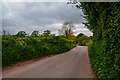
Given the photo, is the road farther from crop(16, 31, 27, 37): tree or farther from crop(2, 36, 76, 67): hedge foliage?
crop(16, 31, 27, 37): tree

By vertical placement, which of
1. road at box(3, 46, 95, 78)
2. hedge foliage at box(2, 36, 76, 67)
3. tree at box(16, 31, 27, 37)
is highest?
tree at box(16, 31, 27, 37)

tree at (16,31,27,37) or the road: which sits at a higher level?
tree at (16,31,27,37)

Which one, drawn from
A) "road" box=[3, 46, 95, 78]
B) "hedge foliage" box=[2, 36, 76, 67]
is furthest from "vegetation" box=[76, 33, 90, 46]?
"road" box=[3, 46, 95, 78]

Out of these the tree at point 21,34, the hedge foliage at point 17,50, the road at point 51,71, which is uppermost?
the tree at point 21,34

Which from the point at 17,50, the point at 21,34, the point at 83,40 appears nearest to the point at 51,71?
the point at 17,50

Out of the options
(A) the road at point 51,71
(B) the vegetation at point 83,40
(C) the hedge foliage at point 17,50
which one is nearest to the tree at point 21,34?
(C) the hedge foliage at point 17,50

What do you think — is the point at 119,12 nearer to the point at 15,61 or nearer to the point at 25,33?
the point at 15,61

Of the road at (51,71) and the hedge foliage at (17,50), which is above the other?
the hedge foliage at (17,50)

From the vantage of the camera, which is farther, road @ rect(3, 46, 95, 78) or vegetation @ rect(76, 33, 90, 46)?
vegetation @ rect(76, 33, 90, 46)

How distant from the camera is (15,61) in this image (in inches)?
213

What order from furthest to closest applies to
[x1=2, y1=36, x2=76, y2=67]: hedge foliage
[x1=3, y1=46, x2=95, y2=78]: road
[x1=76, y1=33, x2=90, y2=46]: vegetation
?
[x1=76, y1=33, x2=90, y2=46]: vegetation
[x1=2, y1=36, x2=76, y2=67]: hedge foliage
[x1=3, y1=46, x2=95, y2=78]: road

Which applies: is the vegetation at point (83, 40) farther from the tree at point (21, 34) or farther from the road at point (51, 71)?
the road at point (51, 71)

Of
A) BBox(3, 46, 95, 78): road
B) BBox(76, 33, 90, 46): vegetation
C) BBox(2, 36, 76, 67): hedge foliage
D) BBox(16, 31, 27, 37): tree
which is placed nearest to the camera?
BBox(3, 46, 95, 78): road

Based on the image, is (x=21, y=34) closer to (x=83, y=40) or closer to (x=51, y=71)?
(x=51, y=71)
